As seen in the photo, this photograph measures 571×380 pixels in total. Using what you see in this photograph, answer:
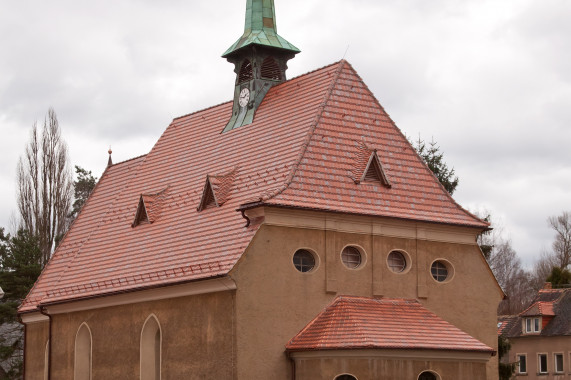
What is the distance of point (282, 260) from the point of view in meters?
30.1

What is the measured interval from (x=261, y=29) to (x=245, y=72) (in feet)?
5.14

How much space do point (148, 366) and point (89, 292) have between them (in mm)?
3325

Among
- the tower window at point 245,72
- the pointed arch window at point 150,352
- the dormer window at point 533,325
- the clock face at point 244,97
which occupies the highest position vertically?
the tower window at point 245,72

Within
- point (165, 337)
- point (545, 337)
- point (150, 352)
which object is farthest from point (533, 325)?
point (165, 337)

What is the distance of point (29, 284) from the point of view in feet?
163

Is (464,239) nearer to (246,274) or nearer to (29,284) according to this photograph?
(246,274)

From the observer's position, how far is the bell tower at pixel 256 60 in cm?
3697

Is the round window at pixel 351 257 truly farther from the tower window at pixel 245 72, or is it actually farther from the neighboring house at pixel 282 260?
the tower window at pixel 245 72

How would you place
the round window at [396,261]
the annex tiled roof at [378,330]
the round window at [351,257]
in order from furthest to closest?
the round window at [396,261], the round window at [351,257], the annex tiled roof at [378,330]

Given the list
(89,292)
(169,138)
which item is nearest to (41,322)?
(89,292)

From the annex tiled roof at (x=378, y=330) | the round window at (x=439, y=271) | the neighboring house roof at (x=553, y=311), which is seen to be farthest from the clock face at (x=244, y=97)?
the neighboring house roof at (x=553, y=311)

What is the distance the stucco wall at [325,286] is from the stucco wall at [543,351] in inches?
1336

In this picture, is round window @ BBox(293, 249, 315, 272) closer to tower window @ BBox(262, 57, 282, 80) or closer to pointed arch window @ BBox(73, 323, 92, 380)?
tower window @ BBox(262, 57, 282, 80)

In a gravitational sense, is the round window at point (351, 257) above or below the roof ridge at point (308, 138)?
below
